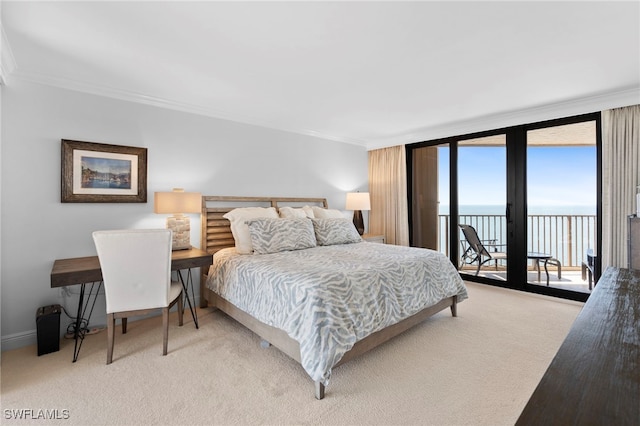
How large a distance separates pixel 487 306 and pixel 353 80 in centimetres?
298

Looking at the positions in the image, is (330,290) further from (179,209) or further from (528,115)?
(528,115)

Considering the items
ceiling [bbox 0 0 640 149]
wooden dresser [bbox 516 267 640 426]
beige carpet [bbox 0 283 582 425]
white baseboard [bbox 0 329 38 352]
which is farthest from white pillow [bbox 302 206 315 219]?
wooden dresser [bbox 516 267 640 426]

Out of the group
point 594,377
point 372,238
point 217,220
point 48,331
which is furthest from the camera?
point 372,238

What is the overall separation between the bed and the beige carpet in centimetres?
18

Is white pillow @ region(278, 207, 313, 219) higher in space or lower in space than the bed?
higher

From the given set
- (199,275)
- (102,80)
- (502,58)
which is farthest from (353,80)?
(199,275)

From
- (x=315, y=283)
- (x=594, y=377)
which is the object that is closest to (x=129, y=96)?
(x=315, y=283)

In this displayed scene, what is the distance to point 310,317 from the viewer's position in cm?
194

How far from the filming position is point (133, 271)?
2342mm

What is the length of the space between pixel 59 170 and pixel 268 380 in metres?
2.69

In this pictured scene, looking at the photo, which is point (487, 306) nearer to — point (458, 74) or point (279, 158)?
point (458, 74)

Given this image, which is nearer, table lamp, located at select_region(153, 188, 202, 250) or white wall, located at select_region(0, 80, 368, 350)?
white wall, located at select_region(0, 80, 368, 350)

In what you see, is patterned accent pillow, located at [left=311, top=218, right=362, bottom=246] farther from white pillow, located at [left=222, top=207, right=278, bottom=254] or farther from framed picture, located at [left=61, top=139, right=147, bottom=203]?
framed picture, located at [left=61, top=139, right=147, bottom=203]

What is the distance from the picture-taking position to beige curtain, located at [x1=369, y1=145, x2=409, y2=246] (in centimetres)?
515
